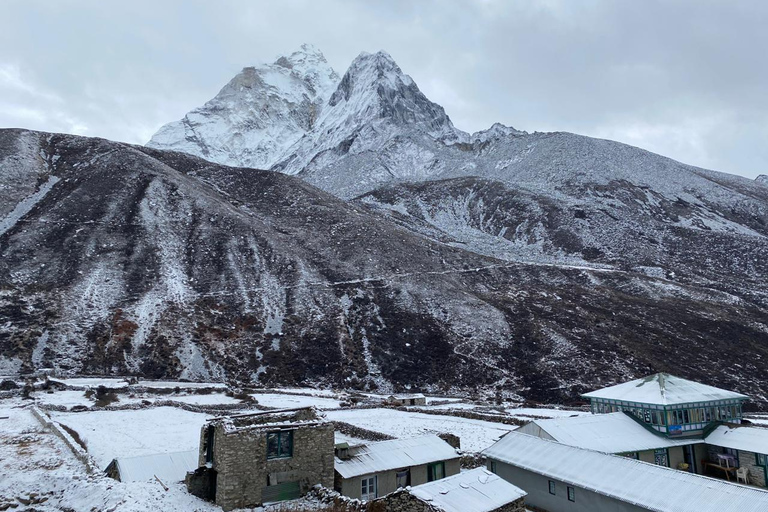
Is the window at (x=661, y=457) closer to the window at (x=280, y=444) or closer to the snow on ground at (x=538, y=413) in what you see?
the snow on ground at (x=538, y=413)

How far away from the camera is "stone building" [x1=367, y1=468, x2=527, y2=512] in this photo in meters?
14.9

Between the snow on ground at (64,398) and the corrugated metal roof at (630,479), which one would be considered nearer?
the corrugated metal roof at (630,479)

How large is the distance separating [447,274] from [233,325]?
37.4 meters

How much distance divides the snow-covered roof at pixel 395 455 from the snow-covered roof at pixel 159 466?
21.4 ft

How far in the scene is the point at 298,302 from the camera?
70.8m

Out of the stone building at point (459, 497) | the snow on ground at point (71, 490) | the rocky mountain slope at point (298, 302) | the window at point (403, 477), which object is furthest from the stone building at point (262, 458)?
the rocky mountain slope at point (298, 302)

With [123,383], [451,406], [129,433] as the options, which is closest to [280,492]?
[129,433]

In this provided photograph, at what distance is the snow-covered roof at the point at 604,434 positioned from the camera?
2661 centimetres

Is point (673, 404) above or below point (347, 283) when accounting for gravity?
below

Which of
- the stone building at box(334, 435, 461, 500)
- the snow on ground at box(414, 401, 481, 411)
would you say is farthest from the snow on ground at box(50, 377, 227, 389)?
the stone building at box(334, 435, 461, 500)

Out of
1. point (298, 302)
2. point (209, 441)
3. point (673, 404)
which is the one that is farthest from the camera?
point (298, 302)

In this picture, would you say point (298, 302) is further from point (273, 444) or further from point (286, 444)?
point (273, 444)

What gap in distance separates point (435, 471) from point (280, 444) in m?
8.19

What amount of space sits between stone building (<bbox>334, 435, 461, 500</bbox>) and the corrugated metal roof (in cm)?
409
